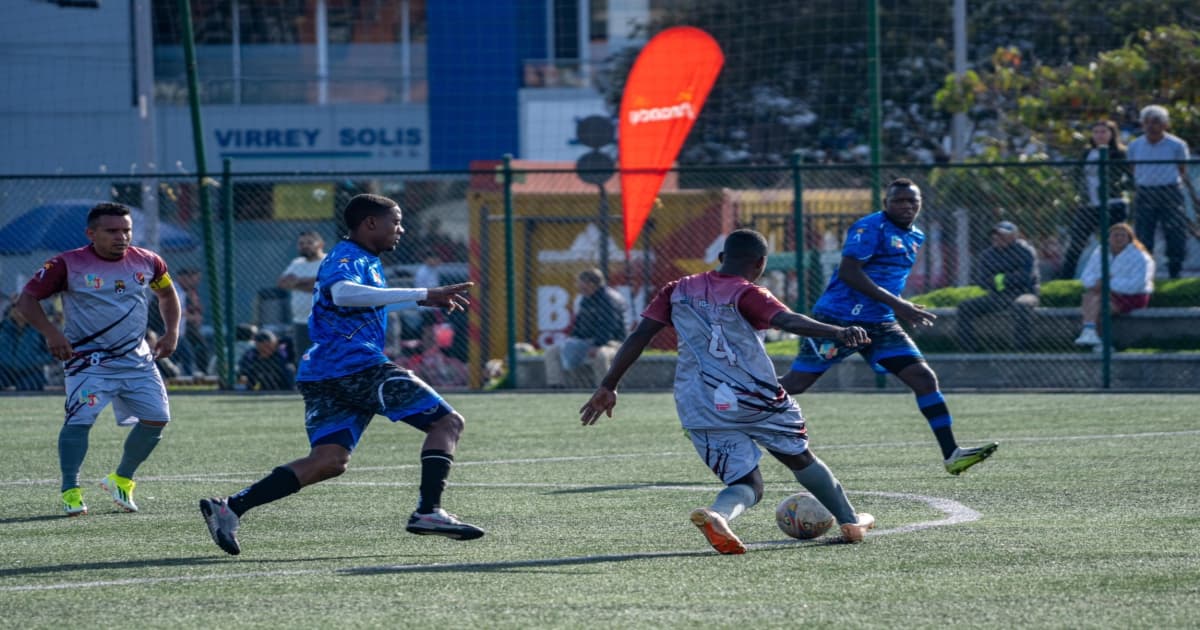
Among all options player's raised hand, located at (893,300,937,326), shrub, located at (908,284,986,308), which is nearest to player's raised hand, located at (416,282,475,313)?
player's raised hand, located at (893,300,937,326)

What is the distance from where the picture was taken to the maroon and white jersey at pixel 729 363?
23.3ft

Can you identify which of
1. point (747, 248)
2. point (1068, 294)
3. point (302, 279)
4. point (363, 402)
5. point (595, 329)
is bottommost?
point (595, 329)

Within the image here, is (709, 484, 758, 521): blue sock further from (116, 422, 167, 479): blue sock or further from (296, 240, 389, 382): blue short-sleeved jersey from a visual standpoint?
(116, 422, 167, 479): blue sock

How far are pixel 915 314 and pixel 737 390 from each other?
8.55 ft

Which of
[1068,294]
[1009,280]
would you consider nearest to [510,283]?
[1009,280]

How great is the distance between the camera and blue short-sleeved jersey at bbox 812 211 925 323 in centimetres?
1035

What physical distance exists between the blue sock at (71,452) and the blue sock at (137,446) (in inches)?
8.5

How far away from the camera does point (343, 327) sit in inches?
291

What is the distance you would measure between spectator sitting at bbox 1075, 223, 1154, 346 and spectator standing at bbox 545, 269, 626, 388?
4.79 metres

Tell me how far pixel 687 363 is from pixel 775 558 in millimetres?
984

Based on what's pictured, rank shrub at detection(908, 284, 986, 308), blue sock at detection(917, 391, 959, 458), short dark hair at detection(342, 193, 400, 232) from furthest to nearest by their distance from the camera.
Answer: shrub at detection(908, 284, 986, 308) < blue sock at detection(917, 391, 959, 458) < short dark hair at detection(342, 193, 400, 232)

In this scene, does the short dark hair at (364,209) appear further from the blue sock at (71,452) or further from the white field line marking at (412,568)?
the blue sock at (71,452)

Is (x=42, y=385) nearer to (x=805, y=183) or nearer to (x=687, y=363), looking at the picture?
(x=805, y=183)

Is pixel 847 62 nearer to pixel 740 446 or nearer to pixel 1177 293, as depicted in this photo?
pixel 1177 293
